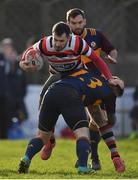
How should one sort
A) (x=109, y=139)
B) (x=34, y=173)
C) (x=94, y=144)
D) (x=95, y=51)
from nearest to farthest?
(x=34, y=173), (x=109, y=139), (x=95, y=51), (x=94, y=144)

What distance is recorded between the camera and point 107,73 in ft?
37.2

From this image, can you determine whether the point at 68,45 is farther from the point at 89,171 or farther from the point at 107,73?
the point at 89,171

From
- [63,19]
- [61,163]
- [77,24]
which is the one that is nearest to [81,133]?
[77,24]

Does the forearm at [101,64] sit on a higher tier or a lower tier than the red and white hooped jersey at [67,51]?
lower

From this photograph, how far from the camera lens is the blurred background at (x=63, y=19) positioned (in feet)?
67.7

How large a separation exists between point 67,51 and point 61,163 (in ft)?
9.30

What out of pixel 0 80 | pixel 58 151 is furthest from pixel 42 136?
pixel 0 80

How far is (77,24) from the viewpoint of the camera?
12008mm

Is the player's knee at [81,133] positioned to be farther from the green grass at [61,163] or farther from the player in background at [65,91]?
the green grass at [61,163]

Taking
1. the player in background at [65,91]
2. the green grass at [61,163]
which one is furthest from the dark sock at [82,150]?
the green grass at [61,163]

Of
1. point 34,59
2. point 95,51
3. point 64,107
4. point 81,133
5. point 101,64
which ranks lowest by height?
point 81,133

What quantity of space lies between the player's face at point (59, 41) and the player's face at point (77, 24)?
1038 mm

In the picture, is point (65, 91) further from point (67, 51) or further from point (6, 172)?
point (6, 172)

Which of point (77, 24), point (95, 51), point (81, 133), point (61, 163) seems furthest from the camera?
point (61, 163)
